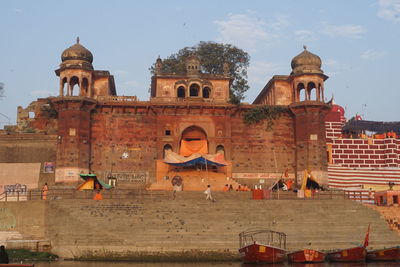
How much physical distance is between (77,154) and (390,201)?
18.1 m

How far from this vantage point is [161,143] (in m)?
33.1

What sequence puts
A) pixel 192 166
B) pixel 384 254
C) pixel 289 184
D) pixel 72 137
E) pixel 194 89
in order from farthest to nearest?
pixel 194 89 < pixel 192 166 < pixel 72 137 < pixel 289 184 < pixel 384 254

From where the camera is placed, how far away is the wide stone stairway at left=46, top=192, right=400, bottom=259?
70.9 feet

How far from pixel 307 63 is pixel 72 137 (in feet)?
51.6

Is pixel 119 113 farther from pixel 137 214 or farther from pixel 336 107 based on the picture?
pixel 336 107

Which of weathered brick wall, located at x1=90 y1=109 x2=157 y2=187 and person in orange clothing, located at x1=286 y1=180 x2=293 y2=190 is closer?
person in orange clothing, located at x1=286 y1=180 x2=293 y2=190

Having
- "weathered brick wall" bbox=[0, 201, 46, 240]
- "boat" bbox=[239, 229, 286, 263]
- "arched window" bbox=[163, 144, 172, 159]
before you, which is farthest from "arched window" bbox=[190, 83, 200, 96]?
"boat" bbox=[239, 229, 286, 263]

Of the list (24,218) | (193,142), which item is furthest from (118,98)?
(24,218)

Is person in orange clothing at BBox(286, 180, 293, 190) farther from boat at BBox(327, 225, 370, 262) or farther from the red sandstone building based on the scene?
boat at BBox(327, 225, 370, 262)

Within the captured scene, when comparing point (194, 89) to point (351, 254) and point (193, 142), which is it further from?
point (351, 254)

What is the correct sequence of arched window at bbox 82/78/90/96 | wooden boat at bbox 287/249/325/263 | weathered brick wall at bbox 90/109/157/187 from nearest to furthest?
wooden boat at bbox 287/249/325/263 → weathered brick wall at bbox 90/109/157/187 → arched window at bbox 82/78/90/96

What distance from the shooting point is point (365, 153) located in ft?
126

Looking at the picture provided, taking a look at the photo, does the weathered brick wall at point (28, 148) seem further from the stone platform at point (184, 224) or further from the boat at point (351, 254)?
the boat at point (351, 254)

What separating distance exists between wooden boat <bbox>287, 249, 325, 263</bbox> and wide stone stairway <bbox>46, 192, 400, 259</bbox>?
5.01 feet
